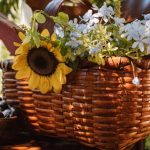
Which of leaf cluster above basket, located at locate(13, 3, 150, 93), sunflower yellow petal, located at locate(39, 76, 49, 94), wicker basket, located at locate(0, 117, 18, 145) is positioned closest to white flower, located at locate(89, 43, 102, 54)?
leaf cluster above basket, located at locate(13, 3, 150, 93)

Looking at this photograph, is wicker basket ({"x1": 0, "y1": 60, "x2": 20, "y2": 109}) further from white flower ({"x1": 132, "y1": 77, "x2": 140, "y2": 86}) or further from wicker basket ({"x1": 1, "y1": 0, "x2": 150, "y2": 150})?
white flower ({"x1": 132, "y1": 77, "x2": 140, "y2": 86})

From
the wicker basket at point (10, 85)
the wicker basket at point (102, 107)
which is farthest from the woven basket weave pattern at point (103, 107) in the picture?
the wicker basket at point (10, 85)

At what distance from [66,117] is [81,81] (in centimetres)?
7

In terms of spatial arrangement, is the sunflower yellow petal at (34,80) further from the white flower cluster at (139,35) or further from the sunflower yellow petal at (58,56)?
the white flower cluster at (139,35)

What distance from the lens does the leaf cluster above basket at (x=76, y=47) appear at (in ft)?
1.64

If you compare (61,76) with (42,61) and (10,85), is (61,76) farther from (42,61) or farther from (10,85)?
(10,85)

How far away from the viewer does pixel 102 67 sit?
509mm

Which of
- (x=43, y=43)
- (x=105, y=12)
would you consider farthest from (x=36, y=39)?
(x=105, y=12)

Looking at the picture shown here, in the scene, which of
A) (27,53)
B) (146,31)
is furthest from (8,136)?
(146,31)

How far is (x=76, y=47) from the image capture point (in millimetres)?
511

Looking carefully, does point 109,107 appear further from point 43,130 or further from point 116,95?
point 43,130

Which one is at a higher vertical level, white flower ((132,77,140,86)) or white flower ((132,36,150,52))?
white flower ((132,36,150,52))

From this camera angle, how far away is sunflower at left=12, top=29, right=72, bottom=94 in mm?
530

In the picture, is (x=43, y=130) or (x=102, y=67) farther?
(x=43, y=130)
